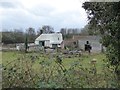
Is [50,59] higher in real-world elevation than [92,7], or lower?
lower

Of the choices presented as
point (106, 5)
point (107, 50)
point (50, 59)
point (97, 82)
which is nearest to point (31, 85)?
point (50, 59)

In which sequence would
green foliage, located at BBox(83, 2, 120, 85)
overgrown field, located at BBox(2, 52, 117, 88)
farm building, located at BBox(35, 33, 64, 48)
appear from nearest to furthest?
overgrown field, located at BBox(2, 52, 117, 88), green foliage, located at BBox(83, 2, 120, 85), farm building, located at BBox(35, 33, 64, 48)

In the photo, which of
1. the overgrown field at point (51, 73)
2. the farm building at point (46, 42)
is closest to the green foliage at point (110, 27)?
the overgrown field at point (51, 73)

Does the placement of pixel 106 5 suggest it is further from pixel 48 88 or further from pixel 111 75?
pixel 48 88

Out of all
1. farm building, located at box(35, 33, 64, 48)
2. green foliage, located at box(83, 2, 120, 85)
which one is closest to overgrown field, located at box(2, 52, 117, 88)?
green foliage, located at box(83, 2, 120, 85)

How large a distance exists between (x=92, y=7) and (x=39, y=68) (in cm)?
139

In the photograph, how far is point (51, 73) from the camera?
379cm

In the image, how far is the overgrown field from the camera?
367cm

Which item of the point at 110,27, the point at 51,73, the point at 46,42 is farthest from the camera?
the point at 46,42

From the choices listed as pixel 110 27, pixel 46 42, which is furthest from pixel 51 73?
pixel 46 42

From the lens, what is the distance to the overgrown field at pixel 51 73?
3668mm

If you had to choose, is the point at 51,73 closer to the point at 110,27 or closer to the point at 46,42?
the point at 110,27

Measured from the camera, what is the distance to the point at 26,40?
4.45 metres

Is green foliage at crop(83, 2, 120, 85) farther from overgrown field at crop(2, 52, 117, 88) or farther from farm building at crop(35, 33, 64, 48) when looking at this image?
farm building at crop(35, 33, 64, 48)
